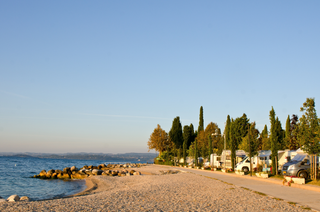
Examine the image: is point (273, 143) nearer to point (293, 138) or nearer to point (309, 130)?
point (293, 138)

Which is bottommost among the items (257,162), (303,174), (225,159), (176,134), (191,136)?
(225,159)

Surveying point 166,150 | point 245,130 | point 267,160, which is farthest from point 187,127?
point 267,160

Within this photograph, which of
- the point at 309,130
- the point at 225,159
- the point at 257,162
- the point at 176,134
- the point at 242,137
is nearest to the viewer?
the point at 309,130

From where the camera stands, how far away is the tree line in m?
20.0

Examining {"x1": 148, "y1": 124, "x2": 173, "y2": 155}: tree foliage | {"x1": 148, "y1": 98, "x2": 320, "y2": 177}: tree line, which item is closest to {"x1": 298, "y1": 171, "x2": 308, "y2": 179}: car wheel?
{"x1": 148, "y1": 98, "x2": 320, "y2": 177}: tree line

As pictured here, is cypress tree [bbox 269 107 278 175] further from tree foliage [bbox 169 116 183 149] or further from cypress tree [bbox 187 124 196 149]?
cypress tree [bbox 187 124 196 149]

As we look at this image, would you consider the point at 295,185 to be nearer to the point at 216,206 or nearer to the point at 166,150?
the point at 216,206

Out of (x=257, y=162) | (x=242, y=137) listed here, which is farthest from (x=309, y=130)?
(x=242, y=137)

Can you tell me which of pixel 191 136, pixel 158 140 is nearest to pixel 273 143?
pixel 158 140

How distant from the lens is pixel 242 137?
4712cm

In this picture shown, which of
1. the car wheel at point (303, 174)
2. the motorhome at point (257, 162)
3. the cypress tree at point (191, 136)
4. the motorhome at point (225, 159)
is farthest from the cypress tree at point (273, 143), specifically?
the cypress tree at point (191, 136)

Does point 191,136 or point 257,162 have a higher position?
point 191,136

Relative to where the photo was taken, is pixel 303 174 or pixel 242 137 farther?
pixel 242 137

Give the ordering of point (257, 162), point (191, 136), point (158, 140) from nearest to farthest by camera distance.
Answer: point (257, 162), point (158, 140), point (191, 136)
